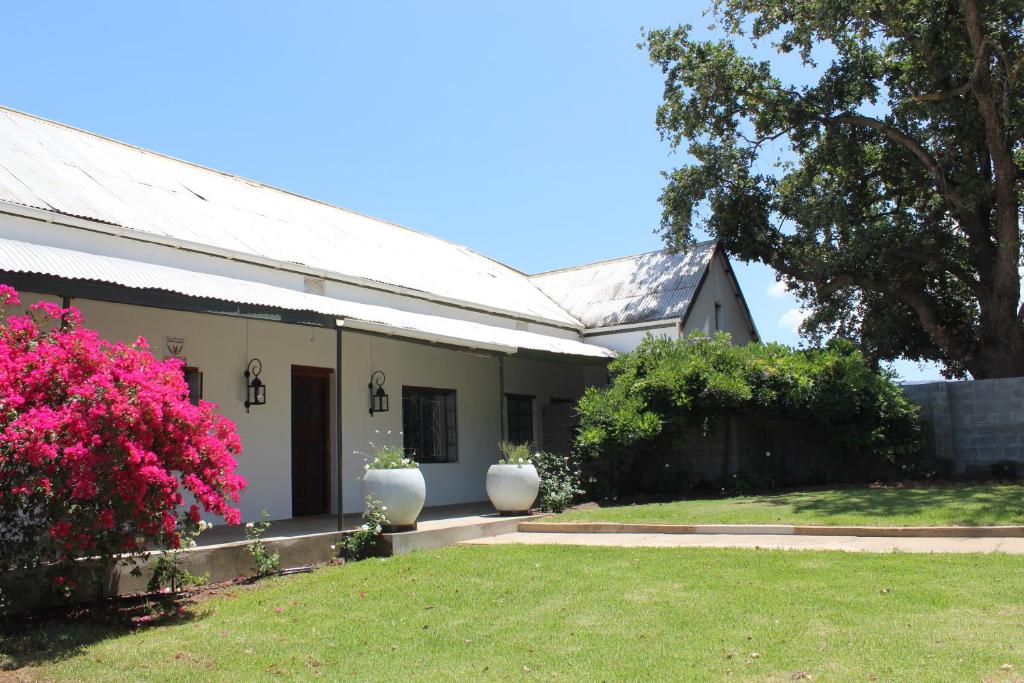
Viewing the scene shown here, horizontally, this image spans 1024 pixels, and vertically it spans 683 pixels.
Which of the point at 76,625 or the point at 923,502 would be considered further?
the point at 923,502

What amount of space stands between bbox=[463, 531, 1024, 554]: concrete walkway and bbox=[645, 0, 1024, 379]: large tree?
1047 cm

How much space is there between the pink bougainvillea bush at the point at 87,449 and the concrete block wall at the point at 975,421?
13.3 metres

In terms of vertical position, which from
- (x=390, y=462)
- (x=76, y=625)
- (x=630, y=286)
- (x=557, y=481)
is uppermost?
(x=630, y=286)

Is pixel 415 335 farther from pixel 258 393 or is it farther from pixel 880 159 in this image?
pixel 880 159

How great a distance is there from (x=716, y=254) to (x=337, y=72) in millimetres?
9920

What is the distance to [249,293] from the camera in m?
10.6

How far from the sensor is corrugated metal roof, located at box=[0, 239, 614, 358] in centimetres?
838

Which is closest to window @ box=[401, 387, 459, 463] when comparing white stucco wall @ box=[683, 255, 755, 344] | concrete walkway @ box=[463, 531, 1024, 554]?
concrete walkway @ box=[463, 531, 1024, 554]

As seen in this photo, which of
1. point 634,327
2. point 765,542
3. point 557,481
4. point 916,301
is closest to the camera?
point 765,542

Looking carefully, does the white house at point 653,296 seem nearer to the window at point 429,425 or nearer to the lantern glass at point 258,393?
the window at point 429,425

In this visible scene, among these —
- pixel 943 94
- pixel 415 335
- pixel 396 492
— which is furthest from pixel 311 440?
pixel 943 94

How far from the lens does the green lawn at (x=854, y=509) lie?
10110 mm

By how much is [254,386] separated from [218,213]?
291 centimetres

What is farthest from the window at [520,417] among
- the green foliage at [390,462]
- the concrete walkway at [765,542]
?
the green foliage at [390,462]
